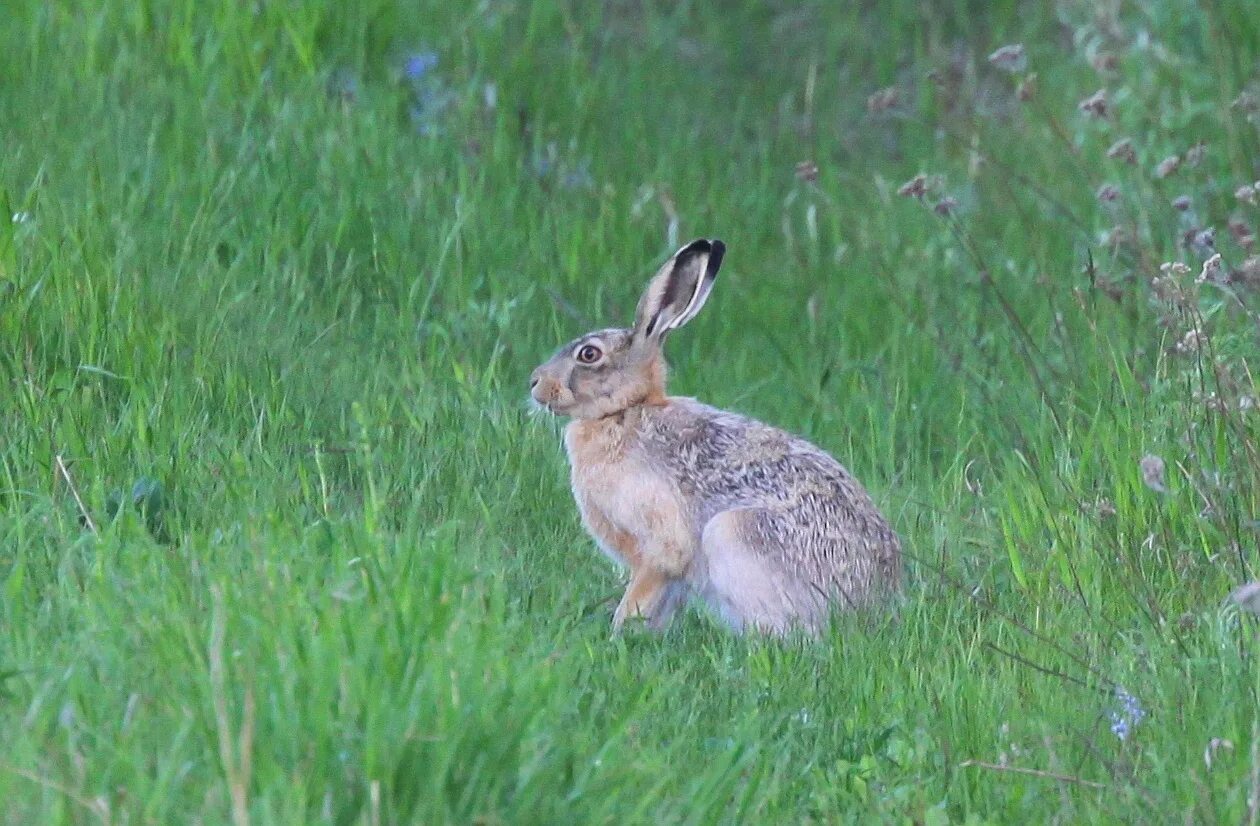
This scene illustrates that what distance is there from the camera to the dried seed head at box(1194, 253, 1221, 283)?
5109 mm

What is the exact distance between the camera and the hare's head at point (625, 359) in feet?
20.7

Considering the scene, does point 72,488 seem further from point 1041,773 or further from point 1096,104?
point 1096,104

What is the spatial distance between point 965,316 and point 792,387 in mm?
906

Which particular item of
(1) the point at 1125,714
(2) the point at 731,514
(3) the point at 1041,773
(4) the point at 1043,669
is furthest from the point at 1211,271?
(3) the point at 1041,773

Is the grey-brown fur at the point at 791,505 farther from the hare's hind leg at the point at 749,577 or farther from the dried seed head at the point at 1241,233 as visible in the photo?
the dried seed head at the point at 1241,233

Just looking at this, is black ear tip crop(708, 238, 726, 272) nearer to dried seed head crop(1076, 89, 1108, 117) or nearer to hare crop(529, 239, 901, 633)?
hare crop(529, 239, 901, 633)

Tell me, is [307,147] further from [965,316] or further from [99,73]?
[965,316]

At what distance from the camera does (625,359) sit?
6391 mm

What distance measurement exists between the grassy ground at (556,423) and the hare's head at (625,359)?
0.25m

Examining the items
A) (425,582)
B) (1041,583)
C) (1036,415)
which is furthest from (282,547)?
(1036,415)

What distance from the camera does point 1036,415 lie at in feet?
22.5

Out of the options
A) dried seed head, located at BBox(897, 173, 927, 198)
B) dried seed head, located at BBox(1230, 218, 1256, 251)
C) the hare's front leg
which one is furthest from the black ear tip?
dried seed head, located at BBox(1230, 218, 1256, 251)

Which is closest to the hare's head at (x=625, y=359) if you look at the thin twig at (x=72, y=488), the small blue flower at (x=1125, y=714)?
the thin twig at (x=72, y=488)

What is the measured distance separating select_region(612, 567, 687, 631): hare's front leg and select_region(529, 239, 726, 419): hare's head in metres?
0.78
